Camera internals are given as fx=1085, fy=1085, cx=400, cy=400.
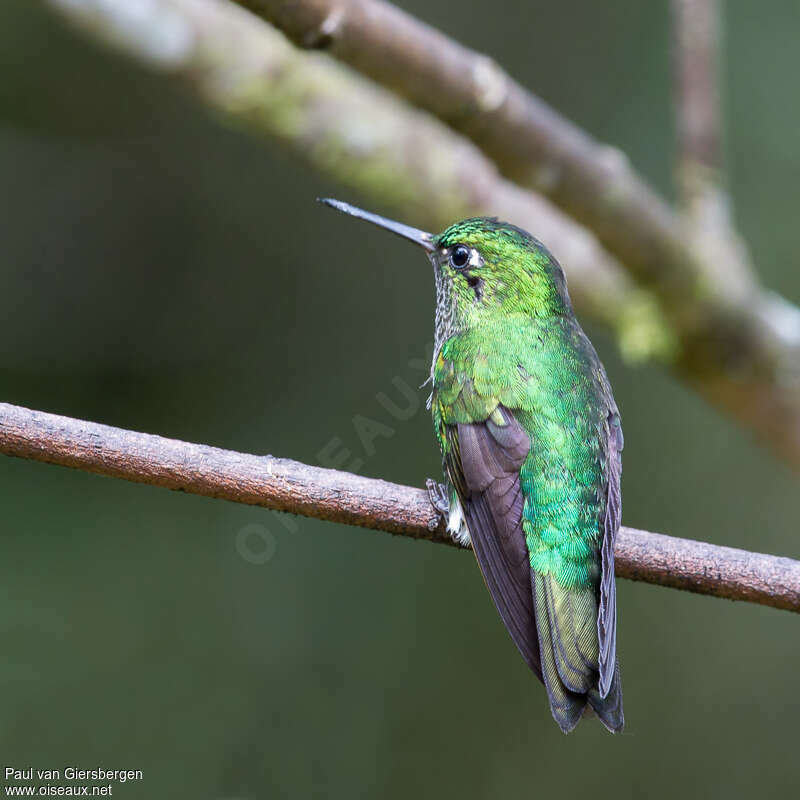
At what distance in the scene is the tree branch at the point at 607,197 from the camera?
331cm

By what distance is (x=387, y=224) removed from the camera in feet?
11.4

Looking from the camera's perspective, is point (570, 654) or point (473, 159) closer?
point (570, 654)

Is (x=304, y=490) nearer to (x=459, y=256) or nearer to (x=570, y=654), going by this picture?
(x=570, y=654)

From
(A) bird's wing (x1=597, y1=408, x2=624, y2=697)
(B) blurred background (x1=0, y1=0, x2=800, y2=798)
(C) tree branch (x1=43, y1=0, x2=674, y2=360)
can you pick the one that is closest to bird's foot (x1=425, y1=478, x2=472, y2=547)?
(A) bird's wing (x1=597, y1=408, x2=624, y2=697)

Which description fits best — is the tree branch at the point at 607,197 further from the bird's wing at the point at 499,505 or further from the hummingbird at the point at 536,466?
the bird's wing at the point at 499,505

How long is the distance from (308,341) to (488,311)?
264 cm

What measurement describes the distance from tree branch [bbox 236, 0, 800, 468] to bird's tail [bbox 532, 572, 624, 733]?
1.65 metres

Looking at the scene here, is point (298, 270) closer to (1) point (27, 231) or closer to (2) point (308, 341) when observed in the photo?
(2) point (308, 341)

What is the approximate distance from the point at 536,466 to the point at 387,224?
995 mm

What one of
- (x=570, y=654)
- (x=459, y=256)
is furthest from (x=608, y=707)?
(x=459, y=256)

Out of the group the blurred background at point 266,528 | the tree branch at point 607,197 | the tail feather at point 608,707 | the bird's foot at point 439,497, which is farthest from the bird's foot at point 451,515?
the blurred background at point 266,528

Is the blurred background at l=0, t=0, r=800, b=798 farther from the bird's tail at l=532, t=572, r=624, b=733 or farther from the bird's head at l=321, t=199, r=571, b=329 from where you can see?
the bird's tail at l=532, t=572, r=624, b=733

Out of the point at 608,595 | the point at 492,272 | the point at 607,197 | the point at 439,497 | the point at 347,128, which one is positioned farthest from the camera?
the point at 347,128

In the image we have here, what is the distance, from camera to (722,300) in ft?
15.6
